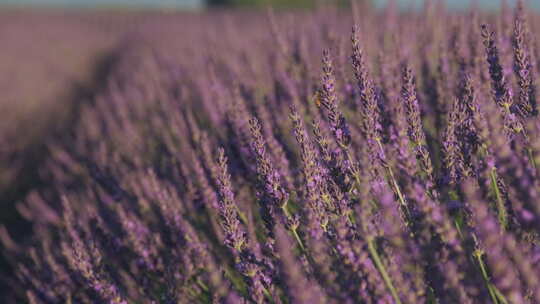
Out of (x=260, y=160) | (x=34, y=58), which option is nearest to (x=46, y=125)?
(x=34, y=58)

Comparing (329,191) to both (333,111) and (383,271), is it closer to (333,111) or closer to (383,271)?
(333,111)

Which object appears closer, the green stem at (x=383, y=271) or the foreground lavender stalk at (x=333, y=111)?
the green stem at (x=383, y=271)

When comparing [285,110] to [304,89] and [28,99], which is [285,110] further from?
[28,99]

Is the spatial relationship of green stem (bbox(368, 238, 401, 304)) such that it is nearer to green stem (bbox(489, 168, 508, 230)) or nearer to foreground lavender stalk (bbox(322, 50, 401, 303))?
foreground lavender stalk (bbox(322, 50, 401, 303))

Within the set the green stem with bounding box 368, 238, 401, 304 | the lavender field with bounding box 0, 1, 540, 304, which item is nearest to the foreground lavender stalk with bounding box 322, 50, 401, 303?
the lavender field with bounding box 0, 1, 540, 304

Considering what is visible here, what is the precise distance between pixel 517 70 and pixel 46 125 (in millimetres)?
5196

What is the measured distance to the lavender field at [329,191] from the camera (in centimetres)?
101

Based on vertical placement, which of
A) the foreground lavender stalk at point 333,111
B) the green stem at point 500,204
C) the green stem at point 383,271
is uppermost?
the foreground lavender stalk at point 333,111

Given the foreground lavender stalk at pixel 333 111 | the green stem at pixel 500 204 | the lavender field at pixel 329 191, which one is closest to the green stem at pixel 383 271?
the lavender field at pixel 329 191

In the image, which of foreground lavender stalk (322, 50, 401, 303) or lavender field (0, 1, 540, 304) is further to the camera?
foreground lavender stalk (322, 50, 401, 303)

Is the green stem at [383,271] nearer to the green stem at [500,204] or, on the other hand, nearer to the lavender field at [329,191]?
the lavender field at [329,191]

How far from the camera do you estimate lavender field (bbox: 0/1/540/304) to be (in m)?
1.01

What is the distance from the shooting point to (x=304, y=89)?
2709mm

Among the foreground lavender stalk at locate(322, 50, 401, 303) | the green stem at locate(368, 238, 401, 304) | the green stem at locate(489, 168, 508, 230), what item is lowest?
the green stem at locate(368, 238, 401, 304)
